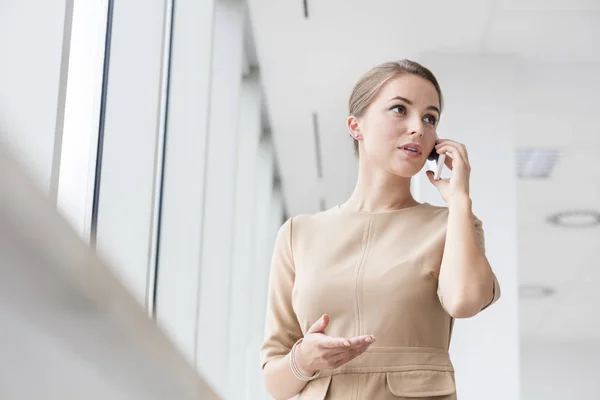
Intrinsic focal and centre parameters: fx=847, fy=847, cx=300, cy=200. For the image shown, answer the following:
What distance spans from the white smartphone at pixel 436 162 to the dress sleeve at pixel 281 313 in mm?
267

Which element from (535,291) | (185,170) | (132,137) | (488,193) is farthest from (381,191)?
(535,291)

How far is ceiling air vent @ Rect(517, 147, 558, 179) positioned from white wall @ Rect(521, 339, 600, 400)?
5785mm

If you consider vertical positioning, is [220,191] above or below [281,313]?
above

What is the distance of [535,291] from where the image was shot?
9688 mm

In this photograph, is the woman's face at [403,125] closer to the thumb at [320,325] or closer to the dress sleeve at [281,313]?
the dress sleeve at [281,313]

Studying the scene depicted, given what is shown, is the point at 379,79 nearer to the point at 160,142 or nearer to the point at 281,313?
the point at 281,313

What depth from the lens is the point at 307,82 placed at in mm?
5246

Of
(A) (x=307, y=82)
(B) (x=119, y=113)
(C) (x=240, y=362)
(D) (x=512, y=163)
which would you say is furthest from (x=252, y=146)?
(B) (x=119, y=113)

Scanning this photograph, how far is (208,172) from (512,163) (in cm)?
161

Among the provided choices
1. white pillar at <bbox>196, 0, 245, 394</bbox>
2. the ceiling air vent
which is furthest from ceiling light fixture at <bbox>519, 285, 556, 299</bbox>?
white pillar at <bbox>196, 0, 245, 394</bbox>

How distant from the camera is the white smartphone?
1.38m

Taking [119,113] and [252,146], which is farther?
[252,146]

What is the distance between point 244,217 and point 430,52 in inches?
60.2

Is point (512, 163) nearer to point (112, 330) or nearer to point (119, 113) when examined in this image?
point (119, 113)
